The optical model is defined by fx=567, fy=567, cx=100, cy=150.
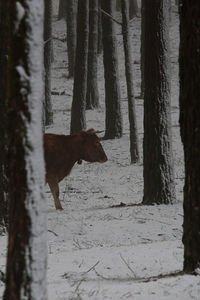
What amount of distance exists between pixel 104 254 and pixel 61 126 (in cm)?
1624

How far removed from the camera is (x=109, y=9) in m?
21.6

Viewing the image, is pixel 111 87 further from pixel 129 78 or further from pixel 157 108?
pixel 157 108

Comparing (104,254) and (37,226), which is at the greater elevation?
(37,226)

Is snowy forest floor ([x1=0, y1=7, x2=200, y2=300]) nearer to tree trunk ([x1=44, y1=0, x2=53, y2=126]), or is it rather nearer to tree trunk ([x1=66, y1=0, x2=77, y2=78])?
tree trunk ([x1=44, y1=0, x2=53, y2=126])

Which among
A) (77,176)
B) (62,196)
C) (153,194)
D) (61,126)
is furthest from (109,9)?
(153,194)

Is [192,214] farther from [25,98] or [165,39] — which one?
[165,39]

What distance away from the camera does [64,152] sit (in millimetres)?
12906

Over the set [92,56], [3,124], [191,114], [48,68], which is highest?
[92,56]

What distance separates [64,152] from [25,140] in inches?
335

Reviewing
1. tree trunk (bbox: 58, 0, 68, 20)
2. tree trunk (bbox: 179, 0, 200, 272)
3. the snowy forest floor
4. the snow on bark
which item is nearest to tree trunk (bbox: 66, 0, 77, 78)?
the snowy forest floor

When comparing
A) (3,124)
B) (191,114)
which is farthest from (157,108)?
(191,114)

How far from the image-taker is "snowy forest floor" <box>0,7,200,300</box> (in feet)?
19.8

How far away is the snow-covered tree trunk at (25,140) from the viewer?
14.4 ft

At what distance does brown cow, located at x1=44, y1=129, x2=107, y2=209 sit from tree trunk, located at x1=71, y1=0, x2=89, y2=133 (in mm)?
7776
